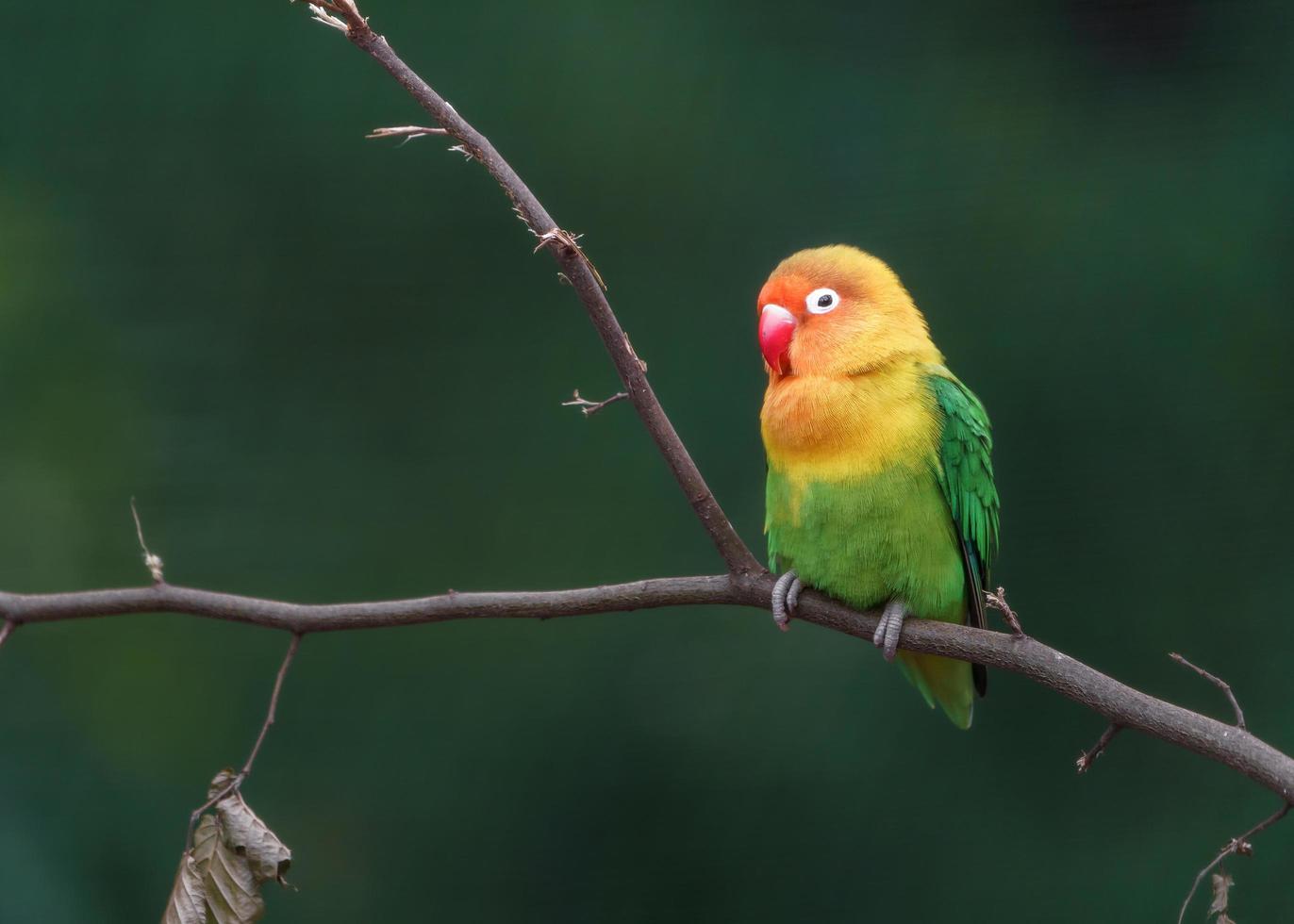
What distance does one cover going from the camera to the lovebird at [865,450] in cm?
113

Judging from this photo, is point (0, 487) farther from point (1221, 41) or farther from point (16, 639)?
point (1221, 41)

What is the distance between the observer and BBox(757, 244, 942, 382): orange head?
3.78ft

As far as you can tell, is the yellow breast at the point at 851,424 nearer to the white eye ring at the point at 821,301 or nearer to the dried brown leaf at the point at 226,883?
the white eye ring at the point at 821,301

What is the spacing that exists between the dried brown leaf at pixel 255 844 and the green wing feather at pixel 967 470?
680mm

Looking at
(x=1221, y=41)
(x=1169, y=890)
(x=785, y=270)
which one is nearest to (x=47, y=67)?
(x=785, y=270)

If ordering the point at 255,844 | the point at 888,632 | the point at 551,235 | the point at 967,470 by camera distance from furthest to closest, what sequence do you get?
the point at 967,470 < the point at 888,632 < the point at 255,844 < the point at 551,235

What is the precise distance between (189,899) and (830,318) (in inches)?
29.6

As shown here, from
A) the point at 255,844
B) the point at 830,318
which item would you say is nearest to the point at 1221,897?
the point at 830,318

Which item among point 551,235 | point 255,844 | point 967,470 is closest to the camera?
point 551,235

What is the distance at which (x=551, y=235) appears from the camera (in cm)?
87

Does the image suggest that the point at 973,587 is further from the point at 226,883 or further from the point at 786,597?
the point at 226,883

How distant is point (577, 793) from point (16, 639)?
845mm

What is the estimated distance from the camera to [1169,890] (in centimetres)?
169

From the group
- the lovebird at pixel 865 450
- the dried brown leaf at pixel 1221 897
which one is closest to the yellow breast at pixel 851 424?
the lovebird at pixel 865 450
